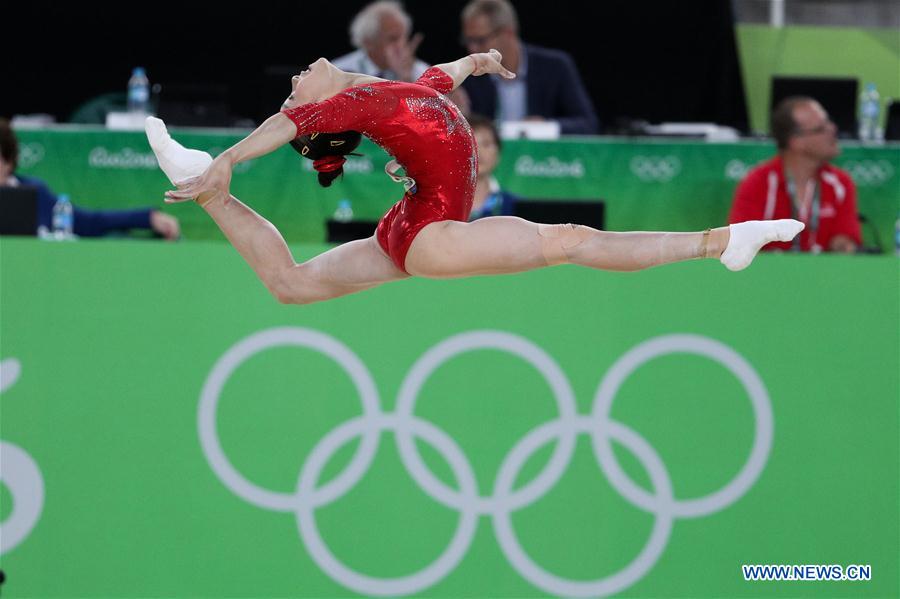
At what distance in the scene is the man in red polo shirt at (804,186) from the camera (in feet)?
23.2

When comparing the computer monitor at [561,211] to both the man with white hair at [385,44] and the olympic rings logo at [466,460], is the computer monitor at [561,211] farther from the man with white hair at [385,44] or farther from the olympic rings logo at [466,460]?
the man with white hair at [385,44]

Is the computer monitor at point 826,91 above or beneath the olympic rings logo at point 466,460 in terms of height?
above

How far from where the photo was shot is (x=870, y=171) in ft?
25.8

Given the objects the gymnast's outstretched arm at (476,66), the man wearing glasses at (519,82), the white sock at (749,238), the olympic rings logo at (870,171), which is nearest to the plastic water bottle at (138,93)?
the man wearing glasses at (519,82)

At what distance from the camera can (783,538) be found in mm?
5598

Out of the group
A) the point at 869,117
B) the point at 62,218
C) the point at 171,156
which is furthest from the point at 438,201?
the point at 869,117

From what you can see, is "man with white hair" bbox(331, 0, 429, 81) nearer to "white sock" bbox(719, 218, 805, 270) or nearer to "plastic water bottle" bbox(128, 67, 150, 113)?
"plastic water bottle" bbox(128, 67, 150, 113)

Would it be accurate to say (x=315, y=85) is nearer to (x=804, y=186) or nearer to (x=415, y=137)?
(x=415, y=137)

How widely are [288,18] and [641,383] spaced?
7.11 m

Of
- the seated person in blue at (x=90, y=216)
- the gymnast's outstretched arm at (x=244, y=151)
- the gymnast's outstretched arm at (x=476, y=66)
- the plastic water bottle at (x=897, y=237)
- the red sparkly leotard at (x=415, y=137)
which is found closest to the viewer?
the gymnast's outstretched arm at (x=244, y=151)

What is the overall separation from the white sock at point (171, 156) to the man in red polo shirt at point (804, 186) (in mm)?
3484

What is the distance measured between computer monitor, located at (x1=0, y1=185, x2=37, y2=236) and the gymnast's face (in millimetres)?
2147

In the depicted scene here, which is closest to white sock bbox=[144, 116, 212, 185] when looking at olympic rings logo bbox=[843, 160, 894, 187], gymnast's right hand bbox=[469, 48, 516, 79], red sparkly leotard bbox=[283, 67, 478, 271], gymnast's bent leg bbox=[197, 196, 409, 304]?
gymnast's bent leg bbox=[197, 196, 409, 304]

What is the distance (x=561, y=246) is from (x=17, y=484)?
264cm
